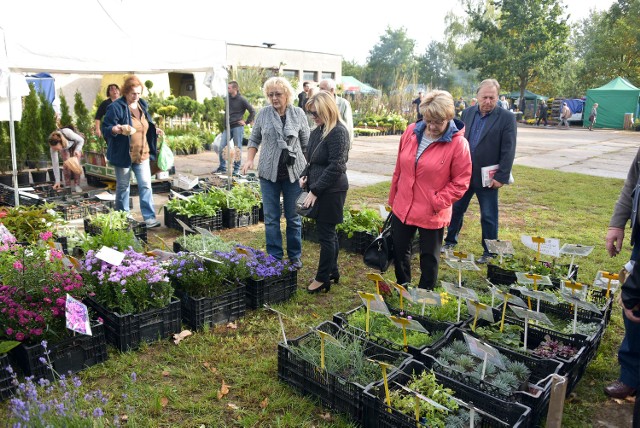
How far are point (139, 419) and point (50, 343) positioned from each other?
82 cm

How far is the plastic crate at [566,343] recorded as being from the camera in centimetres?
312

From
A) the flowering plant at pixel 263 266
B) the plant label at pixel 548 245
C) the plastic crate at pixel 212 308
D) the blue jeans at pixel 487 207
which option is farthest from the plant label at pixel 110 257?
the blue jeans at pixel 487 207

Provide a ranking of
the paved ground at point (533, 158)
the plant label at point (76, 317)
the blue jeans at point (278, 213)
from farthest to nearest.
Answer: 1. the paved ground at point (533, 158)
2. the blue jeans at point (278, 213)
3. the plant label at point (76, 317)

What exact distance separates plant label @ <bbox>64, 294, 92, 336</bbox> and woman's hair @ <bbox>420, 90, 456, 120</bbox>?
276 centimetres

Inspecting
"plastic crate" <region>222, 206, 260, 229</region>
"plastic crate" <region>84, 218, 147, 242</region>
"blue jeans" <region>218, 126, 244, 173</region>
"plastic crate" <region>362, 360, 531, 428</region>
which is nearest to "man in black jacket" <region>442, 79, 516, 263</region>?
"plastic crate" <region>362, 360, 531, 428</region>

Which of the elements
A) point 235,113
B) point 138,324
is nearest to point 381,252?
point 138,324

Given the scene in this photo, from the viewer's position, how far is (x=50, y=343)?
3.10 metres

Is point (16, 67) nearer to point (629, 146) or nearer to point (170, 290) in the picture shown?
point (170, 290)

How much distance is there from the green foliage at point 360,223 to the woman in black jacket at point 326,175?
1.33m

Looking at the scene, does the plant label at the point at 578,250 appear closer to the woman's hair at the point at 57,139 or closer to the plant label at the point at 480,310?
the plant label at the point at 480,310

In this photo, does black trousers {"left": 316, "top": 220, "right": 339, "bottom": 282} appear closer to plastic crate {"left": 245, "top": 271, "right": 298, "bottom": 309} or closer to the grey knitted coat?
plastic crate {"left": 245, "top": 271, "right": 298, "bottom": 309}

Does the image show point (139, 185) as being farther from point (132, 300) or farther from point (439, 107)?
point (439, 107)

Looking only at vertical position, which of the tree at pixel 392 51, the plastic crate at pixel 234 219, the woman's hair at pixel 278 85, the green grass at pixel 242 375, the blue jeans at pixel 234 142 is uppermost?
the tree at pixel 392 51

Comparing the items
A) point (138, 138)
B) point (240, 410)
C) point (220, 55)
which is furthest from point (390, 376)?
point (220, 55)
